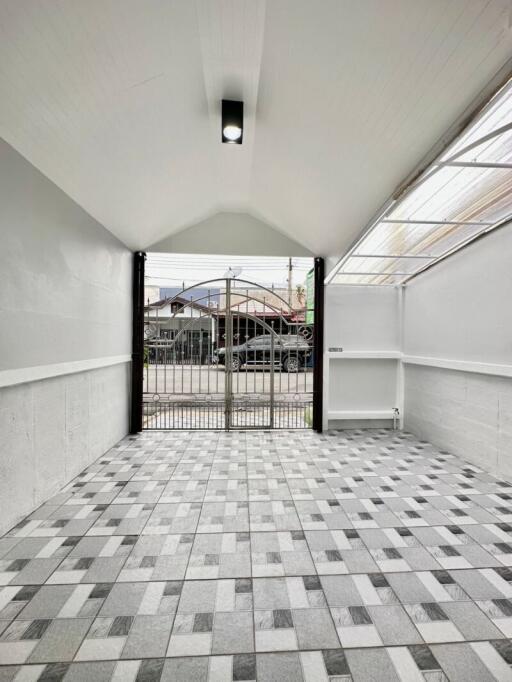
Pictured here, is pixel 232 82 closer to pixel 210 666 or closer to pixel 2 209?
pixel 2 209

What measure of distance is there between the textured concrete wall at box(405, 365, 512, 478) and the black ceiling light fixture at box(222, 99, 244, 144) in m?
3.25

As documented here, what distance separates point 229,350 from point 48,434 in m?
2.60

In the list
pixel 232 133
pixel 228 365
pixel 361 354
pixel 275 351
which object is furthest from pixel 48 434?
pixel 361 354

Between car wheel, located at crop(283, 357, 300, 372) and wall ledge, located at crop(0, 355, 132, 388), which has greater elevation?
wall ledge, located at crop(0, 355, 132, 388)

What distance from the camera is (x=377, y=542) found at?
221 centimetres

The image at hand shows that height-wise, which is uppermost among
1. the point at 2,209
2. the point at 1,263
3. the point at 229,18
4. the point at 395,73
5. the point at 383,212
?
the point at 229,18

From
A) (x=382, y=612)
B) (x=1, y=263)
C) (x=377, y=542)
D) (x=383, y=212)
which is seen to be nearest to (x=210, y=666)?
(x=382, y=612)

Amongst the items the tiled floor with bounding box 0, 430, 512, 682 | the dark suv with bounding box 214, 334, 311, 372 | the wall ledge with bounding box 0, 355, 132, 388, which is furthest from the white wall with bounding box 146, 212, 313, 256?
the tiled floor with bounding box 0, 430, 512, 682

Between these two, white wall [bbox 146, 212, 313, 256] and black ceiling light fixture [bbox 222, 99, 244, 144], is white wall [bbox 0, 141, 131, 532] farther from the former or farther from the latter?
black ceiling light fixture [bbox 222, 99, 244, 144]

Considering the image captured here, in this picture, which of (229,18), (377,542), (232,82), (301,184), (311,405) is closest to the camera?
(229,18)

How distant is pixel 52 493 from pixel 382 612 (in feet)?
8.45

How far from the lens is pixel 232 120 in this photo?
Answer: 2.67 metres

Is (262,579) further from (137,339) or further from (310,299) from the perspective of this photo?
(310,299)

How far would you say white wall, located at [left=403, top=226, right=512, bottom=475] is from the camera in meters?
3.29
